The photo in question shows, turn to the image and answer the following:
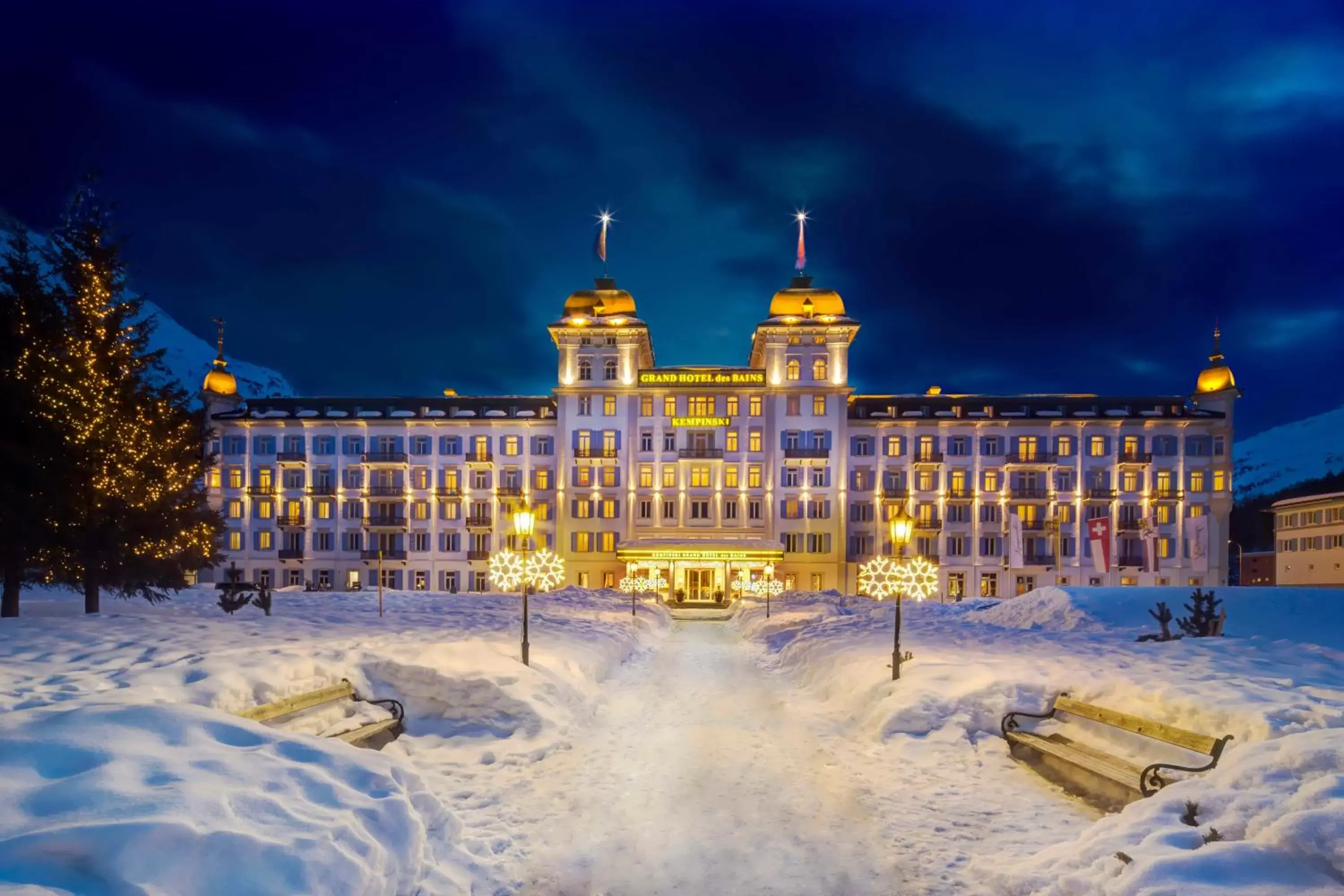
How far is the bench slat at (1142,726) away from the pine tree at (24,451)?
23994mm

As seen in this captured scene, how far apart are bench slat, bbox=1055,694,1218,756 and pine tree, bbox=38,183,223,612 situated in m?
23.4

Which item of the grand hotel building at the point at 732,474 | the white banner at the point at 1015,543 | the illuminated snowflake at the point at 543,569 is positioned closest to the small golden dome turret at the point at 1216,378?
the grand hotel building at the point at 732,474

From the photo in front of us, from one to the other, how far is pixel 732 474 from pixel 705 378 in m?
8.07

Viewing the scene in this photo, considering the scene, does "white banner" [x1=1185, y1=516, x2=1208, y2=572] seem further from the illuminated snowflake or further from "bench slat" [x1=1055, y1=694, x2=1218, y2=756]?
"bench slat" [x1=1055, y1=694, x2=1218, y2=756]

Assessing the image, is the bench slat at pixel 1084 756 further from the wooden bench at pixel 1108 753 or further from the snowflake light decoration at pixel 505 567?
the snowflake light decoration at pixel 505 567

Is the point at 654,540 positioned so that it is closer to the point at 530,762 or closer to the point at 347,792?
the point at 530,762

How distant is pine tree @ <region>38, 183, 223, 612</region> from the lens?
18.4 meters

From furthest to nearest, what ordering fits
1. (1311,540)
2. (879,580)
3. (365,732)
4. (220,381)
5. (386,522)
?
(220,381) → (1311,540) → (386,522) → (879,580) → (365,732)

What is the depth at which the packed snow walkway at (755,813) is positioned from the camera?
6246mm

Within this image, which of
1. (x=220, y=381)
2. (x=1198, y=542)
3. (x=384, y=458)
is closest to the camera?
(x=1198, y=542)

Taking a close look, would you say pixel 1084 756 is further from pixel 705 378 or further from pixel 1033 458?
pixel 1033 458

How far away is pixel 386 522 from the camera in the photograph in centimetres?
5431

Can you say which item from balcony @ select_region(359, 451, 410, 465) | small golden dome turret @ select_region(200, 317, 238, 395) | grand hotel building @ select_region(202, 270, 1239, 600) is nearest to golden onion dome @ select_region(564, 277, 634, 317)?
grand hotel building @ select_region(202, 270, 1239, 600)

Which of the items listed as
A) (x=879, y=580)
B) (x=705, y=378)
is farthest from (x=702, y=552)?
(x=879, y=580)
